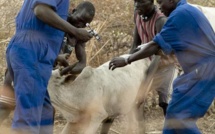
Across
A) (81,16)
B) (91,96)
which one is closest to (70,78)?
(91,96)

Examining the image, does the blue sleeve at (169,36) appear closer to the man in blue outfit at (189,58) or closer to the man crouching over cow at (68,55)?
the man in blue outfit at (189,58)

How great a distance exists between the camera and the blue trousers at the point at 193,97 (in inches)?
148

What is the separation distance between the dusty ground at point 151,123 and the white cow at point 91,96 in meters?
0.48

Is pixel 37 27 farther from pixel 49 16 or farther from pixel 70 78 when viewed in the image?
pixel 70 78

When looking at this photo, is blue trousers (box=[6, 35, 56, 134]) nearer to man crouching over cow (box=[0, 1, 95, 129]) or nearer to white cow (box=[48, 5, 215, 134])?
man crouching over cow (box=[0, 1, 95, 129])

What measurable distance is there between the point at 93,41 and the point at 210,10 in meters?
1.35

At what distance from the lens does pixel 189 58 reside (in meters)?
3.77

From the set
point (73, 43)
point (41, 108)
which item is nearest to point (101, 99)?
point (73, 43)

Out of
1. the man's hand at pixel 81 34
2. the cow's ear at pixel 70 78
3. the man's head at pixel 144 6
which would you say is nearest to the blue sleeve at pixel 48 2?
the man's hand at pixel 81 34

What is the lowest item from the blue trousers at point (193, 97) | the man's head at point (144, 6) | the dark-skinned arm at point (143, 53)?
the blue trousers at point (193, 97)

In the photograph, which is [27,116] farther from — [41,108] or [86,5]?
[86,5]

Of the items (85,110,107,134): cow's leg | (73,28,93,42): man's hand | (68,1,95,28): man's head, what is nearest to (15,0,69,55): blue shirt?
(73,28,93,42): man's hand

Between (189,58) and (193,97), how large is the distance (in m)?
0.26

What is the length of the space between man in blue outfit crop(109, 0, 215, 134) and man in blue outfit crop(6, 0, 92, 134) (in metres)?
0.55
